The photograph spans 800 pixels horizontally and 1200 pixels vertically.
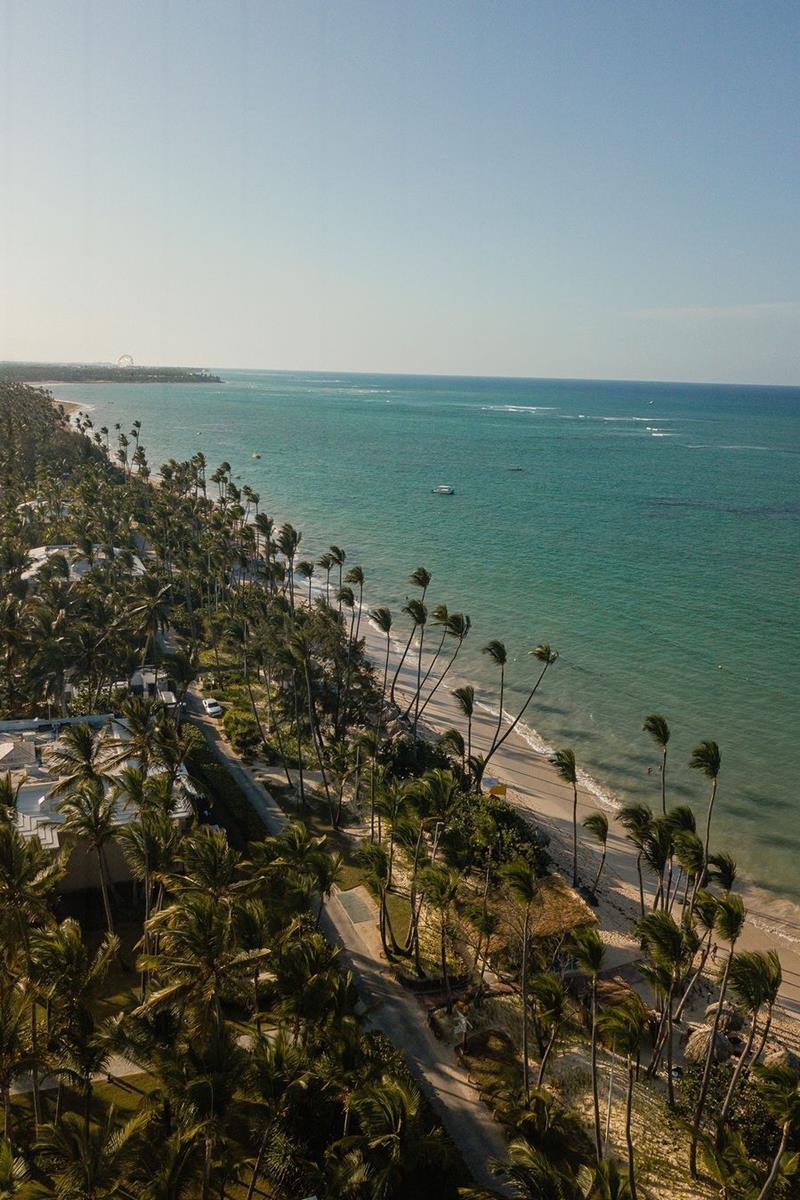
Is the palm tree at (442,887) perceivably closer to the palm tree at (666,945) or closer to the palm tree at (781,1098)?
the palm tree at (666,945)

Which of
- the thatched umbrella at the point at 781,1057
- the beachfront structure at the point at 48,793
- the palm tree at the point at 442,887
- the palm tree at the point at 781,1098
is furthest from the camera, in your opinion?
the beachfront structure at the point at 48,793

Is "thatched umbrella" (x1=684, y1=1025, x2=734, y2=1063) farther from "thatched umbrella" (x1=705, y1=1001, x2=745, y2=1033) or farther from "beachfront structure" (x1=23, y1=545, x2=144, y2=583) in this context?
"beachfront structure" (x1=23, y1=545, x2=144, y2=583)

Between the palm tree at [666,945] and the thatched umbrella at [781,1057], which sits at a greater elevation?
the palm tree at [666,945]

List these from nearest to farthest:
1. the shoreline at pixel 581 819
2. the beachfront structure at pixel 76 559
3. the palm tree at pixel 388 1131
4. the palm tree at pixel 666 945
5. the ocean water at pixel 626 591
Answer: the palm tree at pixel 388 1131
the palm tree at pixel 666 945
the shoreline at pixel 581 819
the ocean water at pixel 626 591
the beachfront structure at pixel 76 559

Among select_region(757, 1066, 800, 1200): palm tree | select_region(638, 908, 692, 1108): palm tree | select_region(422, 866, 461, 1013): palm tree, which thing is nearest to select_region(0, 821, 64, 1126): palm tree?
select_region(422, 866, 461, 1013): palm tree

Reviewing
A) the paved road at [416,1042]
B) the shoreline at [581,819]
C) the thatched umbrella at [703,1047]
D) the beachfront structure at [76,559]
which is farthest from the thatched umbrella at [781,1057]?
the beachfront structure at [76,559]

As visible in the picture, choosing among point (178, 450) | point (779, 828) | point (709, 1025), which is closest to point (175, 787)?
point (709, 1025)

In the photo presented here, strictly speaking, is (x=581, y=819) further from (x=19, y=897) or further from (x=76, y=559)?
(x=76, y=559)
